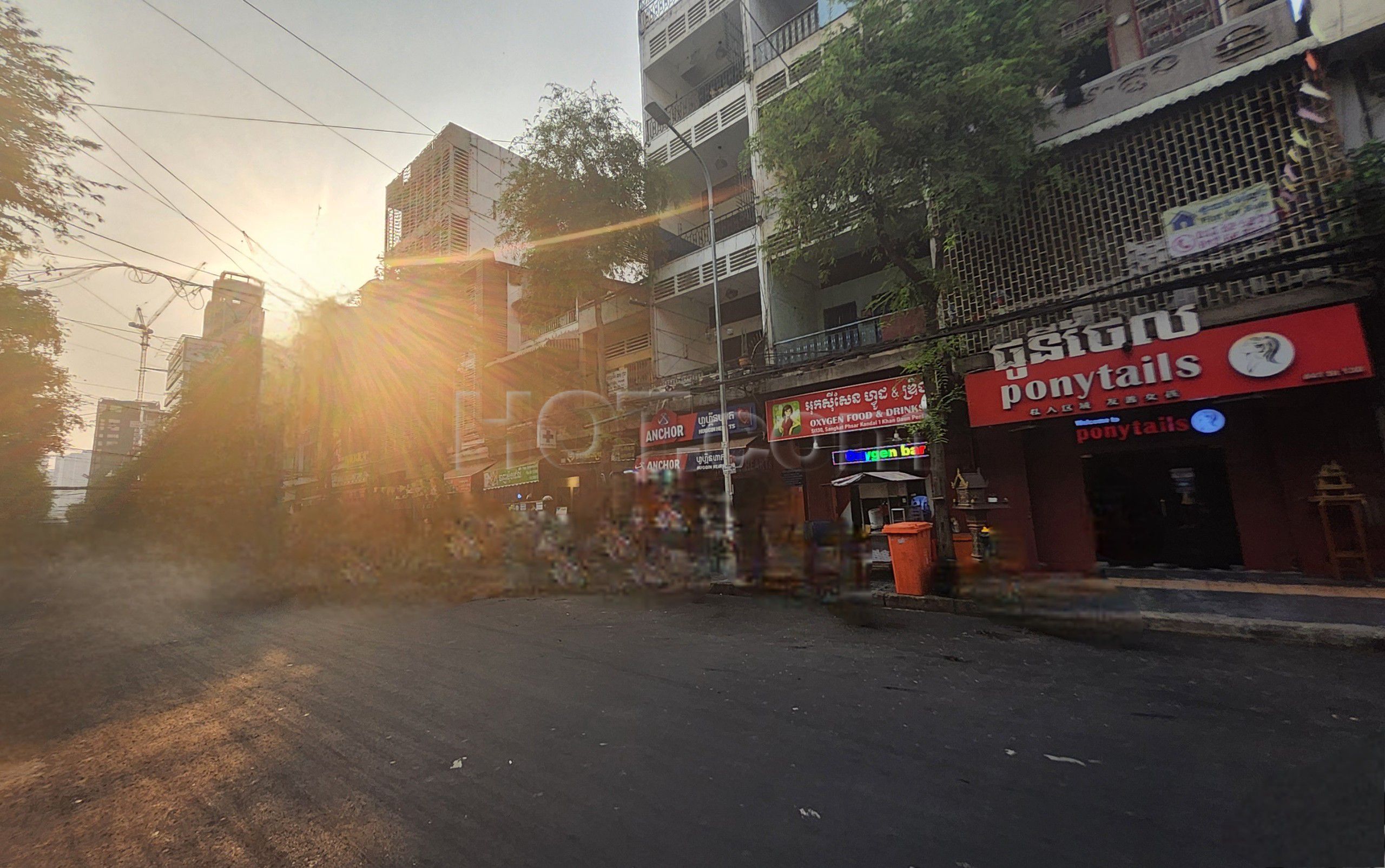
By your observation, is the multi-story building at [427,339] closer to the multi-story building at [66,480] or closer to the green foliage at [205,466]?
the green foliage at [205,466]

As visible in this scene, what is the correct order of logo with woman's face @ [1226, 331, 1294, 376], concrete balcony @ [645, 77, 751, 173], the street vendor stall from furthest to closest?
concrete balcony @ [645, 77, 751, 173] → the street vendor stall → logo with woman's face @ [1226, 331, 1294, 376]

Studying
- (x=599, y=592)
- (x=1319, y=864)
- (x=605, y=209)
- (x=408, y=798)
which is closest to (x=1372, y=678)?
(x=1319, y=864)

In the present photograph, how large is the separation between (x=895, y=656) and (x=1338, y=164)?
1081 centimetres

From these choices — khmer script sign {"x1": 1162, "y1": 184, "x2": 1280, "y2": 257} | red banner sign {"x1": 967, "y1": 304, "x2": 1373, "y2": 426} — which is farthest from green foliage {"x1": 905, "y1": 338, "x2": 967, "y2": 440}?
khmer script sign {"x1": 1162, "y1": 184, "x2": 1280, "y2": 257}

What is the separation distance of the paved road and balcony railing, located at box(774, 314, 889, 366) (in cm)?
903

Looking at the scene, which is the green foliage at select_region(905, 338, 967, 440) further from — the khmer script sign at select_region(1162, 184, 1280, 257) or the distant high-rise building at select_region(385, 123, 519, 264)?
the distant high-rise building at select_region(385, 123, 519, 264)

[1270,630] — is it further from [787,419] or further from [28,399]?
[28,399]

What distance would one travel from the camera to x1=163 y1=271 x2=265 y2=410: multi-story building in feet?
42.5

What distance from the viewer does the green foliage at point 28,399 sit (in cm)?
1231

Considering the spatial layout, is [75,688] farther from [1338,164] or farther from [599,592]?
[1338,164]

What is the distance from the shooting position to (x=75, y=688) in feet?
17.1

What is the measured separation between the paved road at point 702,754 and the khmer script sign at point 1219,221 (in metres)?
7.25

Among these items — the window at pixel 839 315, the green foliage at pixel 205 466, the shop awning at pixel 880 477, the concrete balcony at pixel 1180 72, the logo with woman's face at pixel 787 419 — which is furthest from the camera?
the green foliage at pixel 205 466

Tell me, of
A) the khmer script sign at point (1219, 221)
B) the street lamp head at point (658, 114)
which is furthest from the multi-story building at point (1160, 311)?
the street lamp head at point (658, 114)
